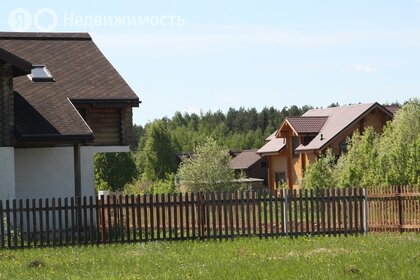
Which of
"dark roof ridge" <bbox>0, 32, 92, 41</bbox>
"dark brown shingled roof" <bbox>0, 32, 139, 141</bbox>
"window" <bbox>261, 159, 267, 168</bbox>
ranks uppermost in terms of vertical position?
"dark roof ridge" <bbox>0, 32, 92, 41</bbox>

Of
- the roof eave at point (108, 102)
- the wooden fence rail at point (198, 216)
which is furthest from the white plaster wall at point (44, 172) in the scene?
the wooden fence rail at point (198, 216)

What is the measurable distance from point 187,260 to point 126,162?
6388cm

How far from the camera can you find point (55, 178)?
3080 centimetres

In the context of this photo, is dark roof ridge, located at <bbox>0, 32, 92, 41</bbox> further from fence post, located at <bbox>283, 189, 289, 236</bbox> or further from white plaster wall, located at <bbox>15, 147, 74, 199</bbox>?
fence post, located at <bbox>283, 189, 289, 236</bbox>

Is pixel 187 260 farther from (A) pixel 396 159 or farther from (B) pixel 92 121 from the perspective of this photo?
(A) pixel 396 159

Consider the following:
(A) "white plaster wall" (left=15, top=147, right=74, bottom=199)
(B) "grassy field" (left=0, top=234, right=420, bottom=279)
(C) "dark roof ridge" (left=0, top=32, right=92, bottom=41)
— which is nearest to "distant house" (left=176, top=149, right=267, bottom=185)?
(C) "dark roof ridge" (left=0, top=32, right=92, bottom=41)

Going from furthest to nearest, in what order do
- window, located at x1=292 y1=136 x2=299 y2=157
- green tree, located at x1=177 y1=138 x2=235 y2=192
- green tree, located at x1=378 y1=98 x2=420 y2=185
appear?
window, located at x1=292 y1=136 x2=299 y2=157
green tree, located at x1=177 y1=138 x2=235 y2=192
green tree, located at x1=378 y1=98 x2=420 y2=185

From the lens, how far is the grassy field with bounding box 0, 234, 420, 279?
50.6 ft

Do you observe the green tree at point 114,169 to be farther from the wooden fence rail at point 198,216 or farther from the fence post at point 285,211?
the fence post at point 285,211

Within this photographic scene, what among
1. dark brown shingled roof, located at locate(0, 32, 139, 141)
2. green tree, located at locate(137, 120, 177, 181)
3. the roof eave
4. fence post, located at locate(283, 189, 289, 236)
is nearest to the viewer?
fence post, located at locate(283, 189, 289, 236)

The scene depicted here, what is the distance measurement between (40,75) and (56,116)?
3505mm

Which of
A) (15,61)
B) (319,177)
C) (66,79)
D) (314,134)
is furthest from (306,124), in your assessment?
(15,61)

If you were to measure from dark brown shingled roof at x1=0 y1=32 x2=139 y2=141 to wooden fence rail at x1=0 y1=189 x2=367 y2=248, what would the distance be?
15.5 ft

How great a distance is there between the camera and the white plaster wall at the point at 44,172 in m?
30.2
